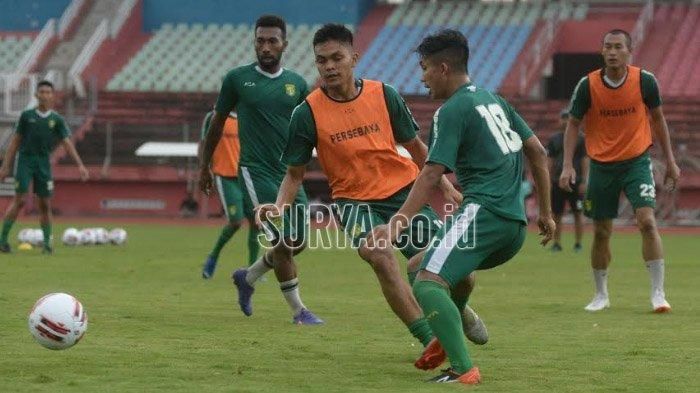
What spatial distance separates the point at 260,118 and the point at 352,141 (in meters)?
2.77

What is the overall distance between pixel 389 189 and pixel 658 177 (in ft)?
83.7

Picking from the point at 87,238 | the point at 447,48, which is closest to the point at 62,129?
the point at 87,238

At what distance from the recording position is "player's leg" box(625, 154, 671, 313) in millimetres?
13602

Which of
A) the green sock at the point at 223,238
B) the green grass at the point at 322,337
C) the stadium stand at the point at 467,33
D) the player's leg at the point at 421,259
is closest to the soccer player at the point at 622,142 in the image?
the green grass at the point at 322,337

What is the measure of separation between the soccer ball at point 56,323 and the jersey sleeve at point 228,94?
3.77 m

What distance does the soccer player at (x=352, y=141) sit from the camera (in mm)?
10156

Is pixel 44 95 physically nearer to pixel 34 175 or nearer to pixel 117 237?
pixel 34 175

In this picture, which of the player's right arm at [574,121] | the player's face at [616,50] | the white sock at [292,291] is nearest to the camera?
the white sock at [292,291]

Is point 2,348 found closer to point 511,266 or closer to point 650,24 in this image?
point 511,266

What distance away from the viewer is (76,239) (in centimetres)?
2622

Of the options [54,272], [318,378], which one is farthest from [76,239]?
[318,378]

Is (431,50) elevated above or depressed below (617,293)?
above

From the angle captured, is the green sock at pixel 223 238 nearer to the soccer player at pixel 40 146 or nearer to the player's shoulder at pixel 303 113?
the soccer player at pixel 40 146

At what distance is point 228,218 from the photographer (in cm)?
1816
